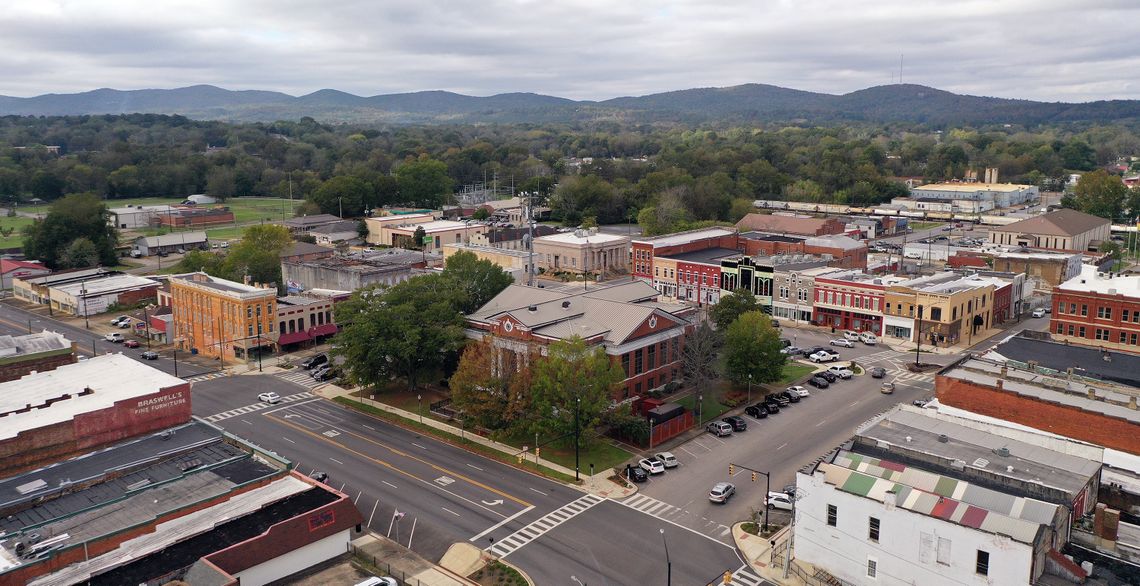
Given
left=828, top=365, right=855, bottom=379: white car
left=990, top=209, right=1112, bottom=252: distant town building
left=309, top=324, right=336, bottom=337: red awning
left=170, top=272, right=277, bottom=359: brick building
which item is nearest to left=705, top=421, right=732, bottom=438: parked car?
left=828, top=365, right=855, bottom=379: white car

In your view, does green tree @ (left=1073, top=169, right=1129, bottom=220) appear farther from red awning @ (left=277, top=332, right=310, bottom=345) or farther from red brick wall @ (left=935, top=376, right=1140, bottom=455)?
red awning @ (left=277, top=332, right=310, bottom=345)

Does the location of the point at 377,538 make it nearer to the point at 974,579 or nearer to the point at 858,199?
the point at 974,579

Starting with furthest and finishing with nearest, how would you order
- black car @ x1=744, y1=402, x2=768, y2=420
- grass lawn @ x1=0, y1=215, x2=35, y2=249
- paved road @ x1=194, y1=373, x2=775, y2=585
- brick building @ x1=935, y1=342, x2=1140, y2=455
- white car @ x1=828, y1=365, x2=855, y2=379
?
grass lawn @ x1=0, y1=215, x2=35, y2=249 < white car @ x1=828, y1=365, x2=855, y2=379 < black car @ x1=744, y1=402, x2=768, y2=420 < brick building @ x1=935, y1=342, x2=1140, y2=455 < paved road @ x1=194, y1=373, x2=775, y2=585

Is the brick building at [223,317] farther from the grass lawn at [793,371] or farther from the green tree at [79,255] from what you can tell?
the green tree at [79,255]

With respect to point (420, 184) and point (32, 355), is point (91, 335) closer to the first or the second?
point (32, 355)

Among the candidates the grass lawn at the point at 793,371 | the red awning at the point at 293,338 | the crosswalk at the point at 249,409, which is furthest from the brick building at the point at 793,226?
the crosswalk at the point at 249,409
